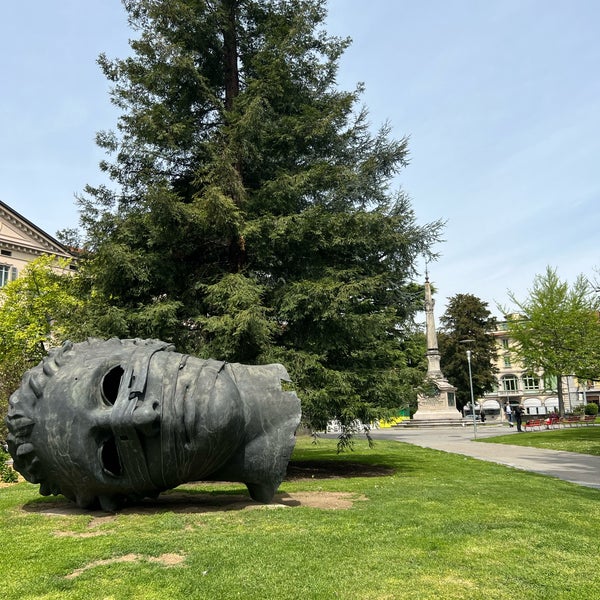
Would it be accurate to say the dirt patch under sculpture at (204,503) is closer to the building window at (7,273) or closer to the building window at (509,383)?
the building window at (7,273)

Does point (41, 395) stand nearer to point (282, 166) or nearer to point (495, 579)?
point (495, 579)

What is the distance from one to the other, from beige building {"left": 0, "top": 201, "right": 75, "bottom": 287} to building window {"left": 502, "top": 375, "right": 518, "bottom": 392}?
7144 cm

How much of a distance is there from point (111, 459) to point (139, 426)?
95 centimetres

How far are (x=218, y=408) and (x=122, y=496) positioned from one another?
2.07 m

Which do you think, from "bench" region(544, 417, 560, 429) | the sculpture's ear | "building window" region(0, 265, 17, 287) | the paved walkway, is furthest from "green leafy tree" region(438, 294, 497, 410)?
the sculpture's ear

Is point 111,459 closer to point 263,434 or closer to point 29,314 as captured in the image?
point 263,434

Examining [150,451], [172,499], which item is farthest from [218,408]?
[172,499]

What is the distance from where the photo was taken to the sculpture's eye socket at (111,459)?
6.66m

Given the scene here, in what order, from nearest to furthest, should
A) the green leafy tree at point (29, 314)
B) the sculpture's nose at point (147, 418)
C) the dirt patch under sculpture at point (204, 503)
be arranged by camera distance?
the sculpture's nose at point (147, 418) → the dirt patch under sculpture at point (204, 503) → the green leafy tree at point (29, 314)

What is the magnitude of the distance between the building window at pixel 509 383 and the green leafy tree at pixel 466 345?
67.4ft

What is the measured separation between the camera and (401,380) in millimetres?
13500

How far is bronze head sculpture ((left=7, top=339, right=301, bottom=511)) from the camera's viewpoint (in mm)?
6449

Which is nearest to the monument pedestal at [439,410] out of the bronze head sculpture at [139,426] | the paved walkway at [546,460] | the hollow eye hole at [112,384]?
the paved walkway at [546,460]

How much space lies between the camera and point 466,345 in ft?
216
